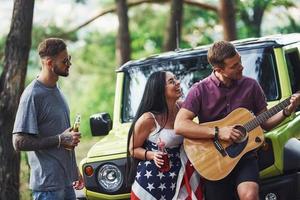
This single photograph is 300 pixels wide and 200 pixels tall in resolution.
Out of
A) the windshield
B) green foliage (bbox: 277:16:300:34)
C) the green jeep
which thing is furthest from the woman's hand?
green foliage (bbox: 277:16:300:34)

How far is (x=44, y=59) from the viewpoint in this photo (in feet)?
16.4

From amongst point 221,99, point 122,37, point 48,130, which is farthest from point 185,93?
point 122,37

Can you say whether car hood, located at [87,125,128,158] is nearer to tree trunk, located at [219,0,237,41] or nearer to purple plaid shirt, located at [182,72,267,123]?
purple plaid shirt, located at [182,72,267,123]

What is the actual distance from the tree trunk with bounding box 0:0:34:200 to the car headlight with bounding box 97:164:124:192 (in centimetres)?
244

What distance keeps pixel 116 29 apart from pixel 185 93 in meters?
13.1

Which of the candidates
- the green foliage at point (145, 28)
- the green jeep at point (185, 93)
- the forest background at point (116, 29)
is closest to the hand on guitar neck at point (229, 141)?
the green jeep at point (185, 93)

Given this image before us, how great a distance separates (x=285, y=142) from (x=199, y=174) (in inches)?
34.2

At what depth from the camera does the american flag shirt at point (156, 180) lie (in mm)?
5086

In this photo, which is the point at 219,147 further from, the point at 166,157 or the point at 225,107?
the point at 166,157

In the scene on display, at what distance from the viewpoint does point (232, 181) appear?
5.06 meters

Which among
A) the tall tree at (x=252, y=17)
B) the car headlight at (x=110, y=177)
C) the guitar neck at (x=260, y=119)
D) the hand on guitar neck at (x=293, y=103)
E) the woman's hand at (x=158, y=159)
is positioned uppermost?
the tall tree at (x=252, y=17)

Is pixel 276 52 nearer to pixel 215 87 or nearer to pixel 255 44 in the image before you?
pixel 255 44

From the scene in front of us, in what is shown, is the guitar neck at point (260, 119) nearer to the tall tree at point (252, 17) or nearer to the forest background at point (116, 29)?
the forest background at point (116, 29)

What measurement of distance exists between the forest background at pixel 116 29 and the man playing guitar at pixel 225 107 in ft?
8.78
